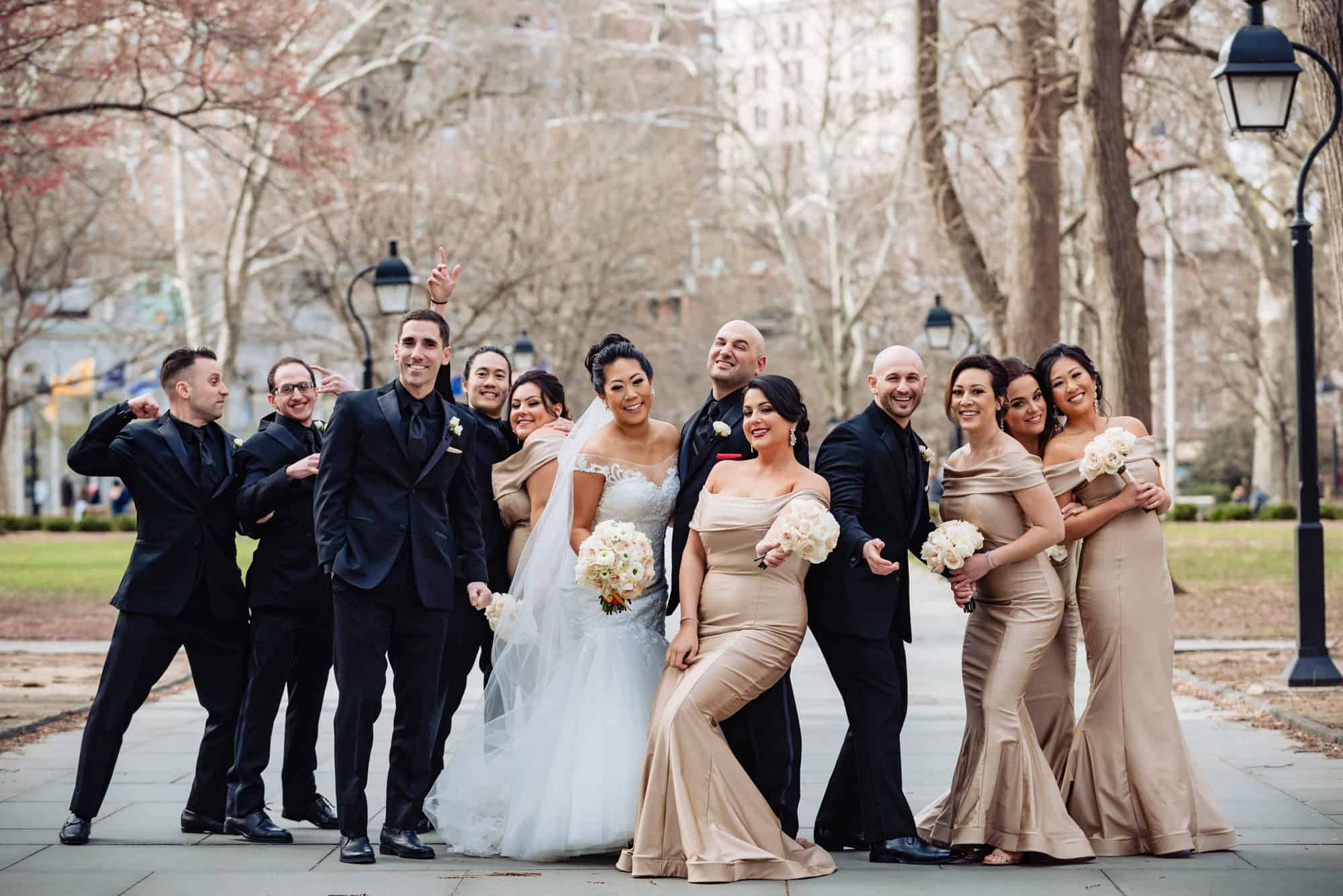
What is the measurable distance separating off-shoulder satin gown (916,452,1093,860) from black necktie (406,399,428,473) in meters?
2.39

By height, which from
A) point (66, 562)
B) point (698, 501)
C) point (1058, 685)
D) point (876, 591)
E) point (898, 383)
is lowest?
point (66, 562)

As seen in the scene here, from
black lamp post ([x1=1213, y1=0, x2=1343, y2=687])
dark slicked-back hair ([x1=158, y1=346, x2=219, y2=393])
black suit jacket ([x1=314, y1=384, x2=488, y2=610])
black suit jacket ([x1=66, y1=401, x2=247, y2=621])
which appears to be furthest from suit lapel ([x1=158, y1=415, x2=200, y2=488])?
black lamp post ([x1=1213, y1=0, x2=1343, y2=687])

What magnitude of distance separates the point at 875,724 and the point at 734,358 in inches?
70.2

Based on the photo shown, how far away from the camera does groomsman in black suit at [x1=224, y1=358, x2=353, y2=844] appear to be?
7734 mm

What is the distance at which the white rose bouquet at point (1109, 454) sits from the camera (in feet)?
24.4

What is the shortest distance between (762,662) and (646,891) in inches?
43.8

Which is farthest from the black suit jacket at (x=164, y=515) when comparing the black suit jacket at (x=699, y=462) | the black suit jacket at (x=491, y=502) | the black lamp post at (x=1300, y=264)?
the black lamp post at (x=1300, y=264)

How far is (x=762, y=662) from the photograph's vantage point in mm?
7082

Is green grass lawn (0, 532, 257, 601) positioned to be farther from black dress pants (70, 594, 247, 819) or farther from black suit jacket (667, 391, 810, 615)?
black suit jacket (667, 391, 810, 615)

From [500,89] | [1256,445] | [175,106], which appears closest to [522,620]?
[175,106]

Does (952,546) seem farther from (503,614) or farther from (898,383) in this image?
(503,614)

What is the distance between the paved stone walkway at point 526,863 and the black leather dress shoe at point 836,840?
A: 0.32ft

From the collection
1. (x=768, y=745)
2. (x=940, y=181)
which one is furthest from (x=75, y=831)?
(x=940, y=181)

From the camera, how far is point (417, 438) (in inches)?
288
